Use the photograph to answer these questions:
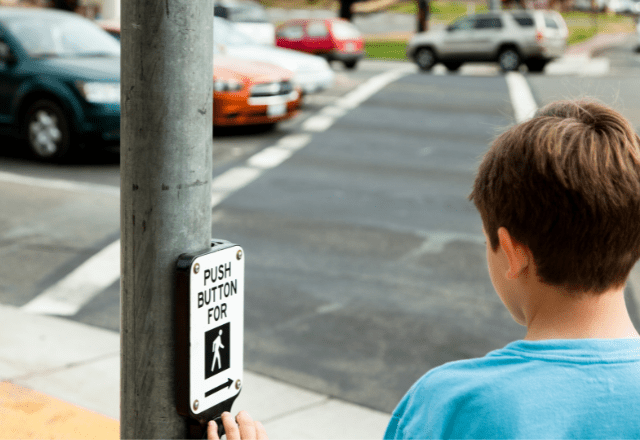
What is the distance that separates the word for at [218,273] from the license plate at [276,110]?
37.6 ft

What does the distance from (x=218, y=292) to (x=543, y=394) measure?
0.81 metres

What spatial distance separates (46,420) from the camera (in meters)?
3.96

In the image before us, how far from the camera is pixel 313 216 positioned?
28.0 feet

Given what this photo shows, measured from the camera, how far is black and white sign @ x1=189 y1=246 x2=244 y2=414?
1.78 m

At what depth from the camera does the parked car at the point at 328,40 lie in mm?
25641

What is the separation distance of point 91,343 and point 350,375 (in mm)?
1551

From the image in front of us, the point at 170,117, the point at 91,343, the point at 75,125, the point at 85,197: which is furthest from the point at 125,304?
the point at 75,125

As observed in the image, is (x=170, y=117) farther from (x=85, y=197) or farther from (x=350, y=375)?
(x=85, y=197)

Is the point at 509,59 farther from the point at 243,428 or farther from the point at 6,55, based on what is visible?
the point at 243,428

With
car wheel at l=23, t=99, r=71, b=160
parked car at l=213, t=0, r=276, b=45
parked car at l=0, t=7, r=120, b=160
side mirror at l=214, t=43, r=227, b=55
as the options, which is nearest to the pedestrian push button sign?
parked car at l=0, t=7, r=120, b=160

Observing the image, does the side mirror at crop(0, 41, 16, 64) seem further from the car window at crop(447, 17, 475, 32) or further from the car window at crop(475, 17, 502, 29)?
the car window at crop(447, 17, 475, 32)

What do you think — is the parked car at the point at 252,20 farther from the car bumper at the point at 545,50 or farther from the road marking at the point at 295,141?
the road marking at the point at 295,141

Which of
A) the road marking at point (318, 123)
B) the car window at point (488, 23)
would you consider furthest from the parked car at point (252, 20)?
the road marking at point (318, 123)

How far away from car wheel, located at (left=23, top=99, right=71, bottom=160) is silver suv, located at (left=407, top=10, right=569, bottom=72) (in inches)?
677
